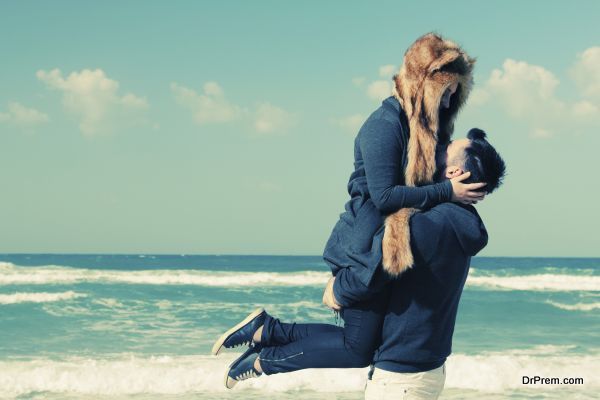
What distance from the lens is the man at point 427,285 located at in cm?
234

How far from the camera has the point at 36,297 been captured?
16.7 metres

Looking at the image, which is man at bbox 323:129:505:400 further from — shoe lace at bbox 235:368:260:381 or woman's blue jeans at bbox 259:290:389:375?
shoe lace at bbox 235:368:260:381

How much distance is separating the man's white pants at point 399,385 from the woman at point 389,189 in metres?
0.09

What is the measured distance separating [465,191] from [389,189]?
0.88 feet

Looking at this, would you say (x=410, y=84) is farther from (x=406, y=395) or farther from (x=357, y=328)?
(x=406, y=395)

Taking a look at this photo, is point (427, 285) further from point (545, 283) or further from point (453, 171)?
point (545, 283)

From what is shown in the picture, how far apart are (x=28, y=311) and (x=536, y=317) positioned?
11.0 m

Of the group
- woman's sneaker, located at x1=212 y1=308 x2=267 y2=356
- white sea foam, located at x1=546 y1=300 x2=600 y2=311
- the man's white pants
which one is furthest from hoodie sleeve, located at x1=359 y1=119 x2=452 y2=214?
white sea foam, located at x1=546 y1=300 x2=600 y2=311

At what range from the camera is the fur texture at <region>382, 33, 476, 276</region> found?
241cm

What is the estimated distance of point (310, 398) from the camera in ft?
21.3

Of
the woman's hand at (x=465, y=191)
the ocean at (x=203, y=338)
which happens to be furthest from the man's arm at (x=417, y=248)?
the ocean at (x=203, y=338)

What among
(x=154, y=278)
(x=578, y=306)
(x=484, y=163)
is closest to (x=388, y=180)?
(x=484, y=163)

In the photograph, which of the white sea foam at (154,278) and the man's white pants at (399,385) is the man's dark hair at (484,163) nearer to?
the man's white pants at (399,385)

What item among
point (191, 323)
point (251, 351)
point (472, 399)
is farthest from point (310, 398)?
point (191, 323)
